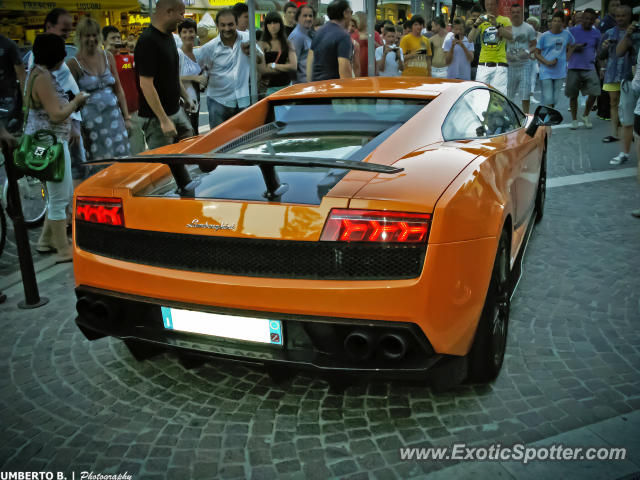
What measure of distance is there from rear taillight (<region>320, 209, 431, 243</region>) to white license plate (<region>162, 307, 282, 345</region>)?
1.55 ft

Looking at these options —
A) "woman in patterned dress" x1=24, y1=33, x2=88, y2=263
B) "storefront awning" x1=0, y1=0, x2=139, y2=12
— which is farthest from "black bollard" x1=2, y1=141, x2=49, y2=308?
"storefront awning" x1=0, y1=0, x2=139, y2=12

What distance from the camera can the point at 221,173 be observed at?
298 cm

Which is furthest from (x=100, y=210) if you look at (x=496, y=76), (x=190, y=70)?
(x=496, y=76)

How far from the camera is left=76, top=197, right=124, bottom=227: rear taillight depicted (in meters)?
2.75

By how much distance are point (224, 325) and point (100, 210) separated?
0.79 meters

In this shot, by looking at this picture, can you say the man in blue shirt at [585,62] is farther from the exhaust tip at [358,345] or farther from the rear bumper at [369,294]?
the exhaust tip at [358,345]

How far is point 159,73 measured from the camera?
215 inches

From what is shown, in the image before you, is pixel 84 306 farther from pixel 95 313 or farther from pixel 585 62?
pixel 585 62

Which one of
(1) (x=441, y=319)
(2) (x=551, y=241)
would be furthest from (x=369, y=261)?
(2) (x=551, y=241)

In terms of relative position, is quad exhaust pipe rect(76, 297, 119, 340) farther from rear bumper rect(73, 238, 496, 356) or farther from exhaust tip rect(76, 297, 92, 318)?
rear bumper rect(73, 238, 496, 356)

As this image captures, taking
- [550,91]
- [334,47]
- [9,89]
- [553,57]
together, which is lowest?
[550,91]

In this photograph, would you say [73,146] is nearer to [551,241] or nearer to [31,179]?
[31,179]

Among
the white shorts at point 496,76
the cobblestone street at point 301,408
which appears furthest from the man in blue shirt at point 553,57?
the cobblestone street at point 301,408

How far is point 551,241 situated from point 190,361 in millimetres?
3297
